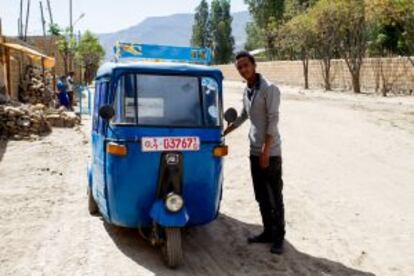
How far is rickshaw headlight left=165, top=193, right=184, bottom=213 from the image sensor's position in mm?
5938

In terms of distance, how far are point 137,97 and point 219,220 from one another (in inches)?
93.3

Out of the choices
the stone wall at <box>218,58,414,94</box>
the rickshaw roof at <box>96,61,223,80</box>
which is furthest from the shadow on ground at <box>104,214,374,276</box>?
the stone wall at <box>218,58,414,94</box>

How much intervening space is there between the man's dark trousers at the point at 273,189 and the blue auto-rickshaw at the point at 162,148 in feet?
1.44

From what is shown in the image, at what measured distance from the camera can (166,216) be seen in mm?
5941

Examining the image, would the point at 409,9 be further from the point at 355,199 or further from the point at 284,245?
the point at 284,245

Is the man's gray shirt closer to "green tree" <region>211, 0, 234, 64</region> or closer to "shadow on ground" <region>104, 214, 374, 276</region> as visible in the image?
"shadow on ground" <region>104, 214, 374, 276</region>

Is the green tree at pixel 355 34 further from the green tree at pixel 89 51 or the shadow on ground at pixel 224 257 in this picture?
the green tree at pixel 89 51

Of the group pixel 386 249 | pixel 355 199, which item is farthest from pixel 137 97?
pixel 355 199

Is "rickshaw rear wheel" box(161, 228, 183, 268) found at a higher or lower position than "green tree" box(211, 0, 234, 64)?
lower

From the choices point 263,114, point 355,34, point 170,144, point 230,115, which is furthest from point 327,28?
point 170,144

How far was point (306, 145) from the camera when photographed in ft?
46.8

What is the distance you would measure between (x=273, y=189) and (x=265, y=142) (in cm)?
55

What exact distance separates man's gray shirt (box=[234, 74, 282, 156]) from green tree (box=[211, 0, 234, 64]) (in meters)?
96.6

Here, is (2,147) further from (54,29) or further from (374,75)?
(54,29)
